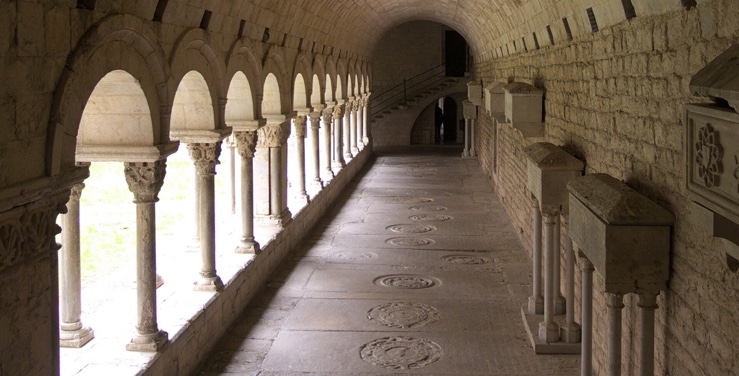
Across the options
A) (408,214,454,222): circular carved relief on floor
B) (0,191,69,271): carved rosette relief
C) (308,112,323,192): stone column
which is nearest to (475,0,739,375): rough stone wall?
(0,191,69,271): carved rosette relief

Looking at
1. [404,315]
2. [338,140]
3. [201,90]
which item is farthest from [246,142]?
[338,140]

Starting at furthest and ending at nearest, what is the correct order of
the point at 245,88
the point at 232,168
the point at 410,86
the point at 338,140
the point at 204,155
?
the point at 410,86, the point at 338,140, the point at 232,168, the point at 245,88, the point at 204,155

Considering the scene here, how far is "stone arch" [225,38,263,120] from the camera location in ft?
28.3

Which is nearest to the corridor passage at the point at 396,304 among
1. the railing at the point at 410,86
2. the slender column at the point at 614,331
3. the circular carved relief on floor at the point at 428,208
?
the circular carved relief on floor at the point at 428,208

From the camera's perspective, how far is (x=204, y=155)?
7727mm

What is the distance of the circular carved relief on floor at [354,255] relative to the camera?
1067 centimetres

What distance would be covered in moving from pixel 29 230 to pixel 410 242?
811cm

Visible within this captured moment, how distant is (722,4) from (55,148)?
346cm

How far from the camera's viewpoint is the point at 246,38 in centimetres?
856

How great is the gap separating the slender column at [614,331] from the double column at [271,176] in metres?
6.55

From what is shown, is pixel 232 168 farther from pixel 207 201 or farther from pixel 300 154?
pixel 207 201

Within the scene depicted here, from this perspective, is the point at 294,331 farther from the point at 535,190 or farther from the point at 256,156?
the point at 256,156

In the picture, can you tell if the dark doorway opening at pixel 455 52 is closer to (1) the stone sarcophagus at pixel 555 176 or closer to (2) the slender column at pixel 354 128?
(2) the slender column at pixel 354 128

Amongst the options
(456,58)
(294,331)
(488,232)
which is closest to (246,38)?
(294,331)
